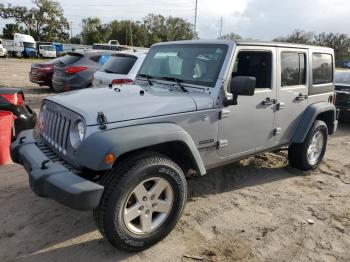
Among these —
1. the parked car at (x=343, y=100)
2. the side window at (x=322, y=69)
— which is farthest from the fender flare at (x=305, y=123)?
the parked car at (x=343, y=100)

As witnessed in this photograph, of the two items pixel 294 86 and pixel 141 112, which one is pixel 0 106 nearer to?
pixel 141 112

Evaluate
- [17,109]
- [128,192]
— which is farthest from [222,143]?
[17,109]

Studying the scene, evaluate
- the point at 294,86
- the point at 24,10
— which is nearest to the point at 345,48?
the point at 24,10

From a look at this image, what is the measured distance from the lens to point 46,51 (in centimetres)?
3978

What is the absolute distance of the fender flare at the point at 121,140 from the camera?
9.43 ft

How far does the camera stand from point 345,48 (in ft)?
176

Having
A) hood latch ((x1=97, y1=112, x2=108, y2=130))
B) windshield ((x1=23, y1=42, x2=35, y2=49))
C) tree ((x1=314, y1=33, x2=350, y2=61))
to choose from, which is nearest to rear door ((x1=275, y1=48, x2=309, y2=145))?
hood latch ((x1=97, y1=112, x2=108, y2=130))

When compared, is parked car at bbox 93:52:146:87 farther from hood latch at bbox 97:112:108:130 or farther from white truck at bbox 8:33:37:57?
white truck at bbox 8:33:37:57

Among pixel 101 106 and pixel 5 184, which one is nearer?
pixel 101 106

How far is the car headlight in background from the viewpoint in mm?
3108

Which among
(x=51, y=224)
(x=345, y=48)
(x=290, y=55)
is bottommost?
(x=51, y=224)

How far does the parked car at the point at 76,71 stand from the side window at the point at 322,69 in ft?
22.7

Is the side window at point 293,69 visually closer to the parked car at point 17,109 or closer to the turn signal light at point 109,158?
the turn signal light at point 109,158

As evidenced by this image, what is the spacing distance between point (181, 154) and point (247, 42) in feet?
5.23
